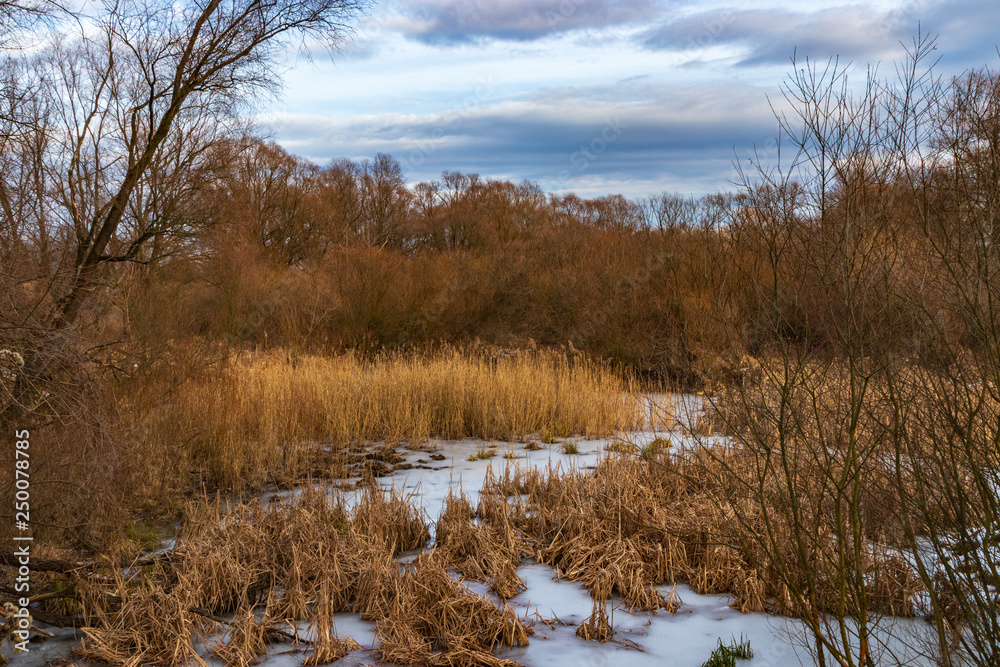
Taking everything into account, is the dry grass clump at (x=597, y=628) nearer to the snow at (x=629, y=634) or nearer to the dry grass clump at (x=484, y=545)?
the snow at (x=629, y=634)

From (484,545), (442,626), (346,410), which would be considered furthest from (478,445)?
(442,626)

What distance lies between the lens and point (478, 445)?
298 inches

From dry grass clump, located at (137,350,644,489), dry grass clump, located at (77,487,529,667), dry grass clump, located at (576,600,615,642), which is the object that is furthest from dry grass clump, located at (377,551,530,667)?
dry grass clump, located at (137,350,644,489)

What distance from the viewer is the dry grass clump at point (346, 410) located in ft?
20.3

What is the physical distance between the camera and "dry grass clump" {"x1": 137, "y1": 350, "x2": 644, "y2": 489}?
6.19 m

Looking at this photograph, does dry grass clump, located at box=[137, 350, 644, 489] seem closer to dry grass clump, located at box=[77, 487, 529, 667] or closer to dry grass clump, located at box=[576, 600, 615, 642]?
dry grass clump, located at box=[77, 487, 529, 667]

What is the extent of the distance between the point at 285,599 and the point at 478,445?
410 centimetres

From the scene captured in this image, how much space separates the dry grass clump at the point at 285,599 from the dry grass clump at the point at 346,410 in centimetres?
193

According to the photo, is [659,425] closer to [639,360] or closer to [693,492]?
[693,492]

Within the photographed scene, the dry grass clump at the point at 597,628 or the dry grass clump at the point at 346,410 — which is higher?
the dry grass clump at the point at 346,410

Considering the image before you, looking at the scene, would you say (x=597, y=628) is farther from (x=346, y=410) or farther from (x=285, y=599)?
(x=346, y=410)

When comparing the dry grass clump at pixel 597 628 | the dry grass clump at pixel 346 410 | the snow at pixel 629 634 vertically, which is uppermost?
the dry grass clump at pixel 346 410

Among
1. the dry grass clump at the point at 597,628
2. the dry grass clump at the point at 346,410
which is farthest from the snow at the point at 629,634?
the dry grass clump at the point at 346,410

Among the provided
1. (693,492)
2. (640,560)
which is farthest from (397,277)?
(640,560)
